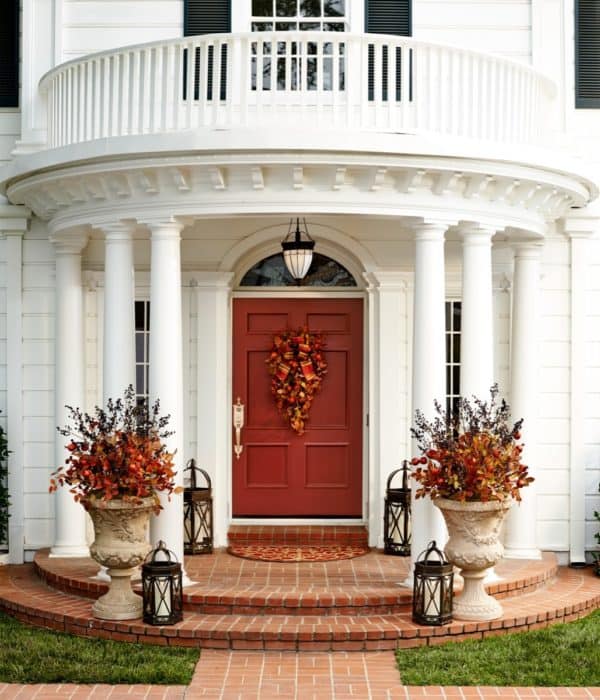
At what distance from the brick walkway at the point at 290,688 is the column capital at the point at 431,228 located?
3.53 m

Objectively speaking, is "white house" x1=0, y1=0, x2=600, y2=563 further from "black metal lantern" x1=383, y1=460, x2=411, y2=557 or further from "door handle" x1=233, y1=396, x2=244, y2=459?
"black metal lantern" x1=383, y1=460, x2=411, y2=557

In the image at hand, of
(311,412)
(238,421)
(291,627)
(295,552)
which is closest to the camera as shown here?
(291,627)

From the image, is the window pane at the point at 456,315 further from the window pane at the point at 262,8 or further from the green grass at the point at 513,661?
the green grass at the point at 513,661

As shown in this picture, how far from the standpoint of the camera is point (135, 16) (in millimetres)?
11781

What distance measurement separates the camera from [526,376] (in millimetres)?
11281

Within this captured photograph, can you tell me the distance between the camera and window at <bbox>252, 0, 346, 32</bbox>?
38.5 feet

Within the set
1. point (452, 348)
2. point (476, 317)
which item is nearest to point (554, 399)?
point (452, 348)

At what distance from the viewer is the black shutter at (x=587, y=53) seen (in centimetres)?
1179

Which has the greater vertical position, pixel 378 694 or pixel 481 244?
pixel 481 244

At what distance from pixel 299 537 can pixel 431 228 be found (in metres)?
3.74

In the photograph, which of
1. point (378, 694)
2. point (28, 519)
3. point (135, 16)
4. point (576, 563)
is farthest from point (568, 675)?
point (135, 16)

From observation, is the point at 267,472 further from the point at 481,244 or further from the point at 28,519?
the point at 481,244

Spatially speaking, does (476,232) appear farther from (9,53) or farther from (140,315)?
(9,53)

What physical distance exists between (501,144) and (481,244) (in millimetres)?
950
